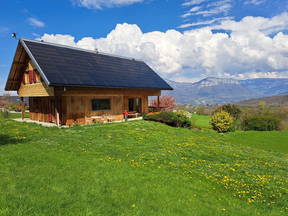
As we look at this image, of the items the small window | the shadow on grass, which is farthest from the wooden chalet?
the shadow on grass

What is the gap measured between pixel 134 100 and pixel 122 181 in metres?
19.4

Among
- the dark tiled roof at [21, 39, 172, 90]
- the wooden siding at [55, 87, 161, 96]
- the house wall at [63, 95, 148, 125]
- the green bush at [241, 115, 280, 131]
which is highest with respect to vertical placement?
the dark tiled roof at [21, 39, 172, 90]

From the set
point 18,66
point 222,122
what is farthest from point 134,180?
point 18,66

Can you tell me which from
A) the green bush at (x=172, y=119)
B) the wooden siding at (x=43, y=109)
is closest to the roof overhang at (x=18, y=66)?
the wooden siding at (x=43, y=109)

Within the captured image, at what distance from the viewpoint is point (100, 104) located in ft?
64.9

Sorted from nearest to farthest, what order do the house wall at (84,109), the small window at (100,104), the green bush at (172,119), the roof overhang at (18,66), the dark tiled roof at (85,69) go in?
the dark tiled roof at (85,69), the house wall at (84,109), the roof overhang at (18,66), the small window at (100,104), the green bush at (172,119)

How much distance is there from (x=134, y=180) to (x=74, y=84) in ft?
40.2

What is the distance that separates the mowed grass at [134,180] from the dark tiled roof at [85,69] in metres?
7.22

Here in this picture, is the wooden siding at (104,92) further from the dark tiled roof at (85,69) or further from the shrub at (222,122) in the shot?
the shrub at (222,122)

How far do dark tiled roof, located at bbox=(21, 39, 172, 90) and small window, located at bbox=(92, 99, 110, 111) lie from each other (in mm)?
1881

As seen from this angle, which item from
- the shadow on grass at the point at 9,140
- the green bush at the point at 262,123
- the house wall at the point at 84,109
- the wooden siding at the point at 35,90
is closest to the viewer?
the shadow on grass at the point at 9,140

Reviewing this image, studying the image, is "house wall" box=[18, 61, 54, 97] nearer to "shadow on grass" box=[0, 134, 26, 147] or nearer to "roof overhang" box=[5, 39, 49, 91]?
"roof overhang" box=[5, 39, 49, 91]

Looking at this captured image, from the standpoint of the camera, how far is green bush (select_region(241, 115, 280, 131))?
21.5m

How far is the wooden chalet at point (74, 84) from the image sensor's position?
1677 centimetres
